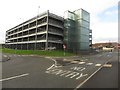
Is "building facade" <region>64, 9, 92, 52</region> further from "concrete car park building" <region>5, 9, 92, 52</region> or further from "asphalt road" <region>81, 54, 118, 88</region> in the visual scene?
"asphalt road" <region>81, 54, 118, 88</region>

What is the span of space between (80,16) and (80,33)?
6557 mm

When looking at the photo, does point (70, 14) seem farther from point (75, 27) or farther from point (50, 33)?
point (50, 33)

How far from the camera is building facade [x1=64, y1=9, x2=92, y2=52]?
61.8 m

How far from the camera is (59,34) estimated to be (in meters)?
63.3

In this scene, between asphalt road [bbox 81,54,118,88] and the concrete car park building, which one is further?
the concrete car park building

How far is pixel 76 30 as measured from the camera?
6438 centimetres

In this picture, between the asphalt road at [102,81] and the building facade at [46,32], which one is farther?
the building facade at [46,32]

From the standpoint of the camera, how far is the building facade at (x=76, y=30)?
6178 centimetres

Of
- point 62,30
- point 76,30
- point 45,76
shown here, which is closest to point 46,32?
point 62,30

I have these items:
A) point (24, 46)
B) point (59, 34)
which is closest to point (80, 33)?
point (59, 34)

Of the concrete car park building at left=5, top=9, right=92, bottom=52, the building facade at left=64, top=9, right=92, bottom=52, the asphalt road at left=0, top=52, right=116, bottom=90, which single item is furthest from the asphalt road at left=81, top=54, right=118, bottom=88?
the building facade at left=64, top=9, right=92, bottom=52

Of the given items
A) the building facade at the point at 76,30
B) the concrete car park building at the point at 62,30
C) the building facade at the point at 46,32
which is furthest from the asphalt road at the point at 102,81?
the building facade at the point at 76,30

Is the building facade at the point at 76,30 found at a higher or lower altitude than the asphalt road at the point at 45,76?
higher

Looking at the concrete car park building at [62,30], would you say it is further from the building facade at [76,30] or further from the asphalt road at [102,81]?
the asphalt road at [102,81]
